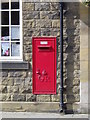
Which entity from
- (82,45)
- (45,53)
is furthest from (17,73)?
(82,45)

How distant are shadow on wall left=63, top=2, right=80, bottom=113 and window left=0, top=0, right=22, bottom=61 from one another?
4.16 feet

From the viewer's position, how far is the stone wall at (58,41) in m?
9.74

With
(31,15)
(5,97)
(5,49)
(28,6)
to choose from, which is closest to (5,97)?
(5,97)

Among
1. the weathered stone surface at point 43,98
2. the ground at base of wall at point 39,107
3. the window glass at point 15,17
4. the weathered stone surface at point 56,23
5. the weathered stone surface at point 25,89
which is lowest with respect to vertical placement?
the ground at base of wall at point 39,107

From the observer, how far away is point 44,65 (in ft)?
32.3

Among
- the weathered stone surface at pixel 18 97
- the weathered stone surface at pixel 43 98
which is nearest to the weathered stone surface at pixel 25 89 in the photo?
the weathered stone surface at pixel 18 97

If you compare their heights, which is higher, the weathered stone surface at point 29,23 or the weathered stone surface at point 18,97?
the weathered stone surface at point 29,23

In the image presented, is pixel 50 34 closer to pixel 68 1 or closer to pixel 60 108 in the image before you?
pixel 68 1

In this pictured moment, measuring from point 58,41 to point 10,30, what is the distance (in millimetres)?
1360

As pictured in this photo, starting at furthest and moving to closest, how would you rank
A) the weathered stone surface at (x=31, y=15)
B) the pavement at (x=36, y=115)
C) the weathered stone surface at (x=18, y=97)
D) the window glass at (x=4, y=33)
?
the window glass at (x=4, y=33), the weathered stone surface at (x=18, y=97), the weathered stone surface at (x=31, y=15), the pavement at (x=36, y=115)

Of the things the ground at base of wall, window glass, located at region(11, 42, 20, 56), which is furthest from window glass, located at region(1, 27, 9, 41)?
the ground at base of wall

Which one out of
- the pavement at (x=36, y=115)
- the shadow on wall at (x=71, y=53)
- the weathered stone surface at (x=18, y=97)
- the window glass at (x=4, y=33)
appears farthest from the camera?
the window glass at (x=4, y=33)

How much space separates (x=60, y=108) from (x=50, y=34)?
1.99 m

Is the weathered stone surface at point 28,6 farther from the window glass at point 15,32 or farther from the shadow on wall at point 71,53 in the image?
the shadow on wall at point 71,53
